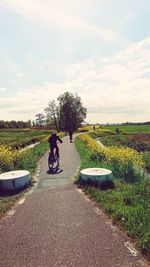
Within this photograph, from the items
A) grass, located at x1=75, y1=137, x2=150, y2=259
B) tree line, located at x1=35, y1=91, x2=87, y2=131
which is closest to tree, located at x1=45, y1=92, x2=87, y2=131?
tree line, located at x1=35, y1=91, x2=87, y2=131

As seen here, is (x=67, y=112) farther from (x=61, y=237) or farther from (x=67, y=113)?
(x=61, y=237)

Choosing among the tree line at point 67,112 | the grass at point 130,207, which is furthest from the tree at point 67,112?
the grass at point 130,207

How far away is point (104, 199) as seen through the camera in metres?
7.87

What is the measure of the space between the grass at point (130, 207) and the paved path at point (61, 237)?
0.22 meters

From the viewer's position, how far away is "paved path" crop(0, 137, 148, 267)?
4398 millimetres

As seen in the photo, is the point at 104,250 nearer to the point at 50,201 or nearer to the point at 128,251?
the point at 128,251

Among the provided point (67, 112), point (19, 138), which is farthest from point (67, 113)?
point (19, 138)

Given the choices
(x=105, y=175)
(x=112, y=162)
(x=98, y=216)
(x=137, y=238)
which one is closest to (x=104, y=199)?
(x=98, y=216)

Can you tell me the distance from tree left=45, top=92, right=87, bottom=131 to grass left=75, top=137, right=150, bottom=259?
266 ft

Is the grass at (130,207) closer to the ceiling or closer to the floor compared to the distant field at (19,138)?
closer to the ceiling

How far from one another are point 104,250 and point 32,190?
17.4ft

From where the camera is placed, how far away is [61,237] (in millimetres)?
5324

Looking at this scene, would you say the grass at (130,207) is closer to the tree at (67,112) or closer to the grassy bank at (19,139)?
the grassy bank at (19,139)

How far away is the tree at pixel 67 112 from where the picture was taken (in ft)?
304
